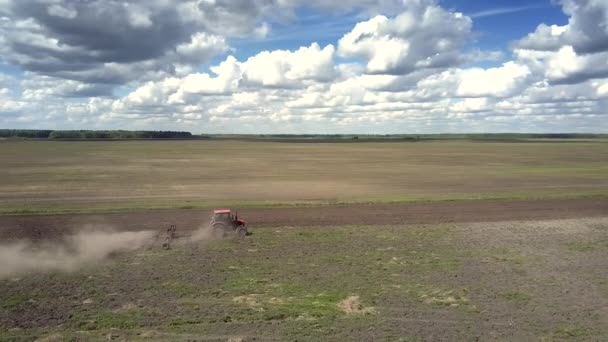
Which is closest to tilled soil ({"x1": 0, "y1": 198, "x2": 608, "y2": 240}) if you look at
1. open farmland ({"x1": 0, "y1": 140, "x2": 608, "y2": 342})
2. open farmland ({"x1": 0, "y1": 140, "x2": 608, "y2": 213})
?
open farmland ({"x1": 0, "y1": 140, "x2": 608, "y2": 342})

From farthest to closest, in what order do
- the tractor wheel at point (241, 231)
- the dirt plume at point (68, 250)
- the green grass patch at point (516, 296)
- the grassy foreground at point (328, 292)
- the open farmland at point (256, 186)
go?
the open farmland at point (256, 186)
the tractor wheel at point (241, 231)
the dirt plume at point (68, 250)
the green grass patch at point (516, 296)
the grassy foreground at point (328, 292)

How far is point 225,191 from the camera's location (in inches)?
2231

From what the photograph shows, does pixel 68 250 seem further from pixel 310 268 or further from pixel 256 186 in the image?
pixel 256 186

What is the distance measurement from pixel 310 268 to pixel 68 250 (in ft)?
46.7

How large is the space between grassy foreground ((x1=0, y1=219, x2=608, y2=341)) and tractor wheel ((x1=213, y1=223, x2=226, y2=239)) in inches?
45.6

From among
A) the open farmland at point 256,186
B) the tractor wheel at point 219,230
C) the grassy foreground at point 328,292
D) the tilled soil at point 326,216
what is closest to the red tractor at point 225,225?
the tractor wheel at point 219,230

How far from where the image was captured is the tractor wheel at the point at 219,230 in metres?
32.7

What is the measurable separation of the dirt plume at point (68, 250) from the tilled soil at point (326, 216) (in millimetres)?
1836

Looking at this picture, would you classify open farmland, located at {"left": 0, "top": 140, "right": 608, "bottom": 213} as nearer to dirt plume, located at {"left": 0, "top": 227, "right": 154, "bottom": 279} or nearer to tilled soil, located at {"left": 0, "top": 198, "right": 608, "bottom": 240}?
tilled soil, located at {"left": 0, "top": 198, "right": 608, "bottom": 240}

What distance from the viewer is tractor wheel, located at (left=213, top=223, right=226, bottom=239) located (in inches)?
1288

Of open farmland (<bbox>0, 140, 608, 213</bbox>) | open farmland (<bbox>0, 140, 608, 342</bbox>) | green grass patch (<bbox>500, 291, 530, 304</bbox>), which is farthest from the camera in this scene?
open farmland (<bbox>0, 140, 608, 213</bbox>)

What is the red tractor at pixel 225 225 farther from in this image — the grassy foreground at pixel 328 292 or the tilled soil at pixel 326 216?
the tilled soil at pixel 326 216

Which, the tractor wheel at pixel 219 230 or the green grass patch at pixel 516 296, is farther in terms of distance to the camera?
the tractor wheel at pixel 219 230

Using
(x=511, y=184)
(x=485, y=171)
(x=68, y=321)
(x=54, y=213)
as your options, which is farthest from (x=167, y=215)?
(x=485, y=171)
